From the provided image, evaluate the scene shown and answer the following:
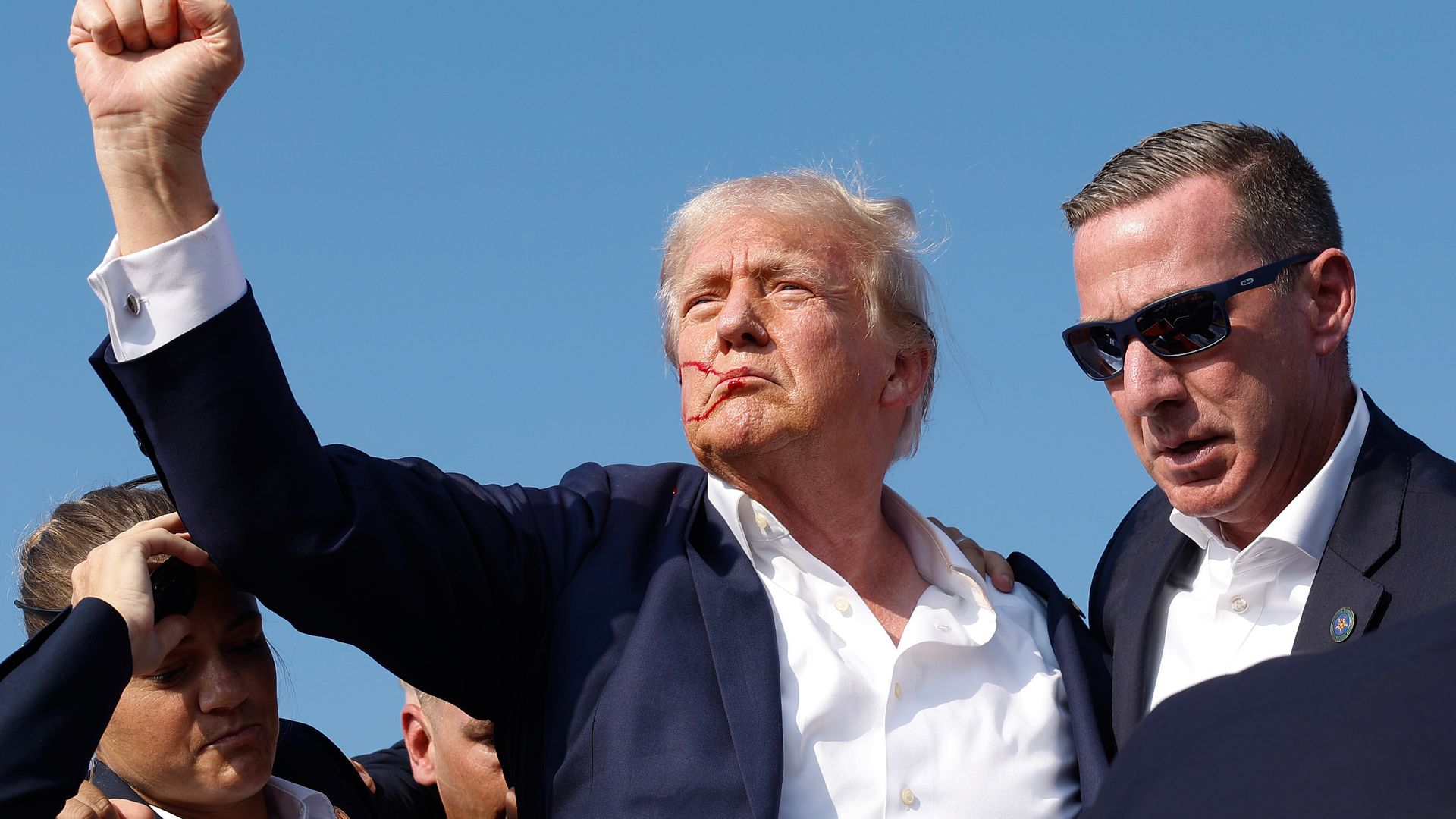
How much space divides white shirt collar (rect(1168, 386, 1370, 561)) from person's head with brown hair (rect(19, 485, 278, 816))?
7.76 ft

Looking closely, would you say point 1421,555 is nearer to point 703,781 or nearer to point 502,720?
point 703,781

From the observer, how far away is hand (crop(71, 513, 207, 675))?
3352mm

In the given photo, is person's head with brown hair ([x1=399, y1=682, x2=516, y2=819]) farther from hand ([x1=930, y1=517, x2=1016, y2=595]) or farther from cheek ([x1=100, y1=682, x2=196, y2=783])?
hand ([x1=930, y1=517, x2=1016, y2=595])

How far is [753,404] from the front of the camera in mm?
4168

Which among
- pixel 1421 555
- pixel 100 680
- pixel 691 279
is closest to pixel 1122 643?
pixel 1421 555

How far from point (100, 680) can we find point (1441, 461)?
9.77ft

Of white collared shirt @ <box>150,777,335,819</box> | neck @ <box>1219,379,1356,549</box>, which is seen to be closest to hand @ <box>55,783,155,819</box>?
white collared shirt @ <box>150,777,335,819</box>

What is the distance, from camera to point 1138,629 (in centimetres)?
417

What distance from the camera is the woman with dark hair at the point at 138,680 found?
310cm

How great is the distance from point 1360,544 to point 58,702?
109 inches

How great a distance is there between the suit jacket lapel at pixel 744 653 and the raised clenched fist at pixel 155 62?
1491 millimetres

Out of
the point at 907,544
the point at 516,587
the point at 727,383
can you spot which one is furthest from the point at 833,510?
the point at 516,587

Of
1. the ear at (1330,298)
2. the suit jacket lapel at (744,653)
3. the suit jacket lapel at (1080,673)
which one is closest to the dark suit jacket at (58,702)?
the suit jacket lapel at (744,653)

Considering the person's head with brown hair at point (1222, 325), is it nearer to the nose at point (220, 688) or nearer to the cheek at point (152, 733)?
the nose at point (220, 688)
